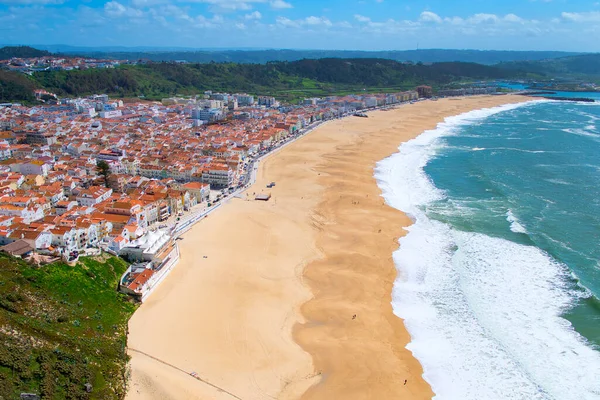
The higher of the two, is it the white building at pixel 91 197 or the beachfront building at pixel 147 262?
the white building at pixel 91 197

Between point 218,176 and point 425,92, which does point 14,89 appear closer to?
point 218,176

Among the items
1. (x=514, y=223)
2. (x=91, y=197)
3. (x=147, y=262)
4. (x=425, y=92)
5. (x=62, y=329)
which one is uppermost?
(x=425, y=92)

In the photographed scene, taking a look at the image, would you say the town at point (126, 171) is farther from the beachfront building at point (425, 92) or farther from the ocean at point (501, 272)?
the beachfront building at point (425, 92)

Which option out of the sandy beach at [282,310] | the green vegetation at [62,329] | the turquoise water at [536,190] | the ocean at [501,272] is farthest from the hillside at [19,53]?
the green vegetation at [62,329]

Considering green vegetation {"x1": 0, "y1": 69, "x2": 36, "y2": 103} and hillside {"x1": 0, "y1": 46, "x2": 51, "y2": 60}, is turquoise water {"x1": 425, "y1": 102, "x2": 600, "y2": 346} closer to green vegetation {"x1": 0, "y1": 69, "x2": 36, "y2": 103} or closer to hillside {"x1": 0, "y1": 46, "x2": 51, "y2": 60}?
green vegetation {"x1": 0, "y1": 69, "x2": 36, "y2": 103}

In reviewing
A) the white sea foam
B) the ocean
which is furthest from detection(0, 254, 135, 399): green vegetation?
the white sea foam

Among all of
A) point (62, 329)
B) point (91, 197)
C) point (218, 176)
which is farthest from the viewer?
point (218, 176)

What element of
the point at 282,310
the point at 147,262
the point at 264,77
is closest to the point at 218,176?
the point at 147,262
